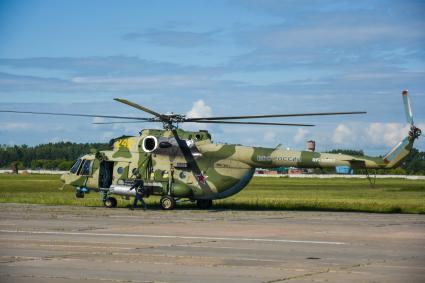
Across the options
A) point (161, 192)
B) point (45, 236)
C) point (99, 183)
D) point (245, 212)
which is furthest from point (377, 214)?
point (45, 236)

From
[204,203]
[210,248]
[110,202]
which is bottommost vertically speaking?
[210,248]

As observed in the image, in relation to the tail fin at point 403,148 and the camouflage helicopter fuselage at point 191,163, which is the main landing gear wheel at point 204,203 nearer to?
the camouflage helicopter fuselage at point 191,163

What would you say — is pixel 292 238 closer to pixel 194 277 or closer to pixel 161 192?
pixel 194 277

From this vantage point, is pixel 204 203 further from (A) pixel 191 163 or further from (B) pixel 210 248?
(B) pixel 210 248

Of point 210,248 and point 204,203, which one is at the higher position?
point 204,203

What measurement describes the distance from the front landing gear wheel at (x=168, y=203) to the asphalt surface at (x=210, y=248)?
12.9 ft

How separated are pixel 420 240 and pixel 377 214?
430 inches

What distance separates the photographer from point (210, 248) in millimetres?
18031

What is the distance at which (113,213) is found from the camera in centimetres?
3055

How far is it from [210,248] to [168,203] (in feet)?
50.0

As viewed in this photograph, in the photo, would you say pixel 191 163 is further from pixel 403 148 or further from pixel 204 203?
pixel 403 148

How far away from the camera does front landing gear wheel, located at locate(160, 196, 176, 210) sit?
33.1 metres

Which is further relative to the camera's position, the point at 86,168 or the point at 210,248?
the point at 86,168

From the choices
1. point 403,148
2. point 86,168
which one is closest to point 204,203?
point 86,168
